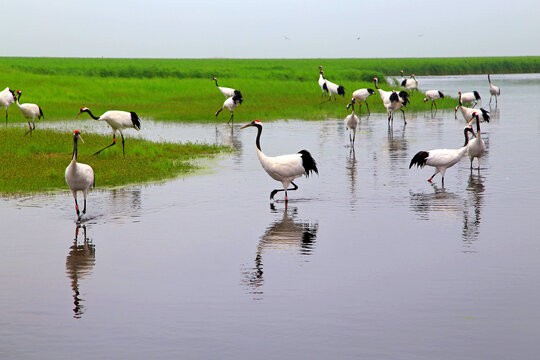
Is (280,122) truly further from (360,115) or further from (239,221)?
(239,221)

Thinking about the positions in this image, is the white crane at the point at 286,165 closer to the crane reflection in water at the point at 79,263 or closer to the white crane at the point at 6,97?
the crane reflection in water at the point at 79,263

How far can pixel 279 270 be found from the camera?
9320 mm

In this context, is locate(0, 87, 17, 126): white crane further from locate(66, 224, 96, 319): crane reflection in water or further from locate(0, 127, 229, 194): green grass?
locate(66, 224, 96, 319): crane reflection in water

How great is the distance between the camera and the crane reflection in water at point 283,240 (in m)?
8.99

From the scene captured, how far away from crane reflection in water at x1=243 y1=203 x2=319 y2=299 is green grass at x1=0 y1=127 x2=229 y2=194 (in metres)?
5.48

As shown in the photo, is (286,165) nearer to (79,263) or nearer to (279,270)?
(279,270)

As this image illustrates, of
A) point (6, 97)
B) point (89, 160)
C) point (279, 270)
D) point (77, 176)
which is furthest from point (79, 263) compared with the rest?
point (6, 97)

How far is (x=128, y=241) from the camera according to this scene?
1098 cm

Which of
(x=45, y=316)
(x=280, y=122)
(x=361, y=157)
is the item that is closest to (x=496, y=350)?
(x=45, y=316)

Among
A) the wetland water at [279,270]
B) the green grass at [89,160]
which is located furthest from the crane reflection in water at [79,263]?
the green grass at [89,160]

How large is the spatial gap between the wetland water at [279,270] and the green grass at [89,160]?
115 cm

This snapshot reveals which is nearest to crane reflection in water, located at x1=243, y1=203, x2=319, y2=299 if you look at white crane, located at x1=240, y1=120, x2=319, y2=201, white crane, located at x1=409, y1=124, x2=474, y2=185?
white crane, located at x1=240, y1=120, x2=319, y2=201

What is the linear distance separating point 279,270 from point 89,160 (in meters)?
11.3

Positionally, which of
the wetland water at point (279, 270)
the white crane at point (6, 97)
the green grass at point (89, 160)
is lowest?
the wetland water at point (279, 270)
